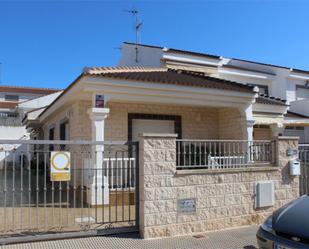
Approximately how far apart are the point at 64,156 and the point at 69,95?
5131 millimetres

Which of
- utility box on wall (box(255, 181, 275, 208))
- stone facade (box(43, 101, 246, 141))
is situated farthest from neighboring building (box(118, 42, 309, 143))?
utility box on wall (box(255, 181, 275, 208))

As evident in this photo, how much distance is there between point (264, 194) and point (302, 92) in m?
17.7

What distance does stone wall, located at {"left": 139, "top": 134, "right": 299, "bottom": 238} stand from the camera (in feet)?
21.2

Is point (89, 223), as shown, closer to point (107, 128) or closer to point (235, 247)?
point (235, 247)

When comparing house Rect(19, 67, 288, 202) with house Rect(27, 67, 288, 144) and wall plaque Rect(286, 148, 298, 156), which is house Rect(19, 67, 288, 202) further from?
wall plaque Rect(286, 148, 298, 156)

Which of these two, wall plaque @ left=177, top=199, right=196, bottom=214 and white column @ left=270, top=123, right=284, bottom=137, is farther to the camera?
white column @ left=270, top=123, right=284, bottom=137

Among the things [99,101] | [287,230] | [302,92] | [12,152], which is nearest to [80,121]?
[99,101]

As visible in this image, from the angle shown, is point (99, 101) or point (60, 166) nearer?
point (60, 166)

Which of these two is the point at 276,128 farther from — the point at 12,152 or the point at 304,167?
the point at 12,152

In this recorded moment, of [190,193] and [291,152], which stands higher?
[291,152]

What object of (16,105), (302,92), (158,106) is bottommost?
(158,106)

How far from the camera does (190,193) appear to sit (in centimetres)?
683

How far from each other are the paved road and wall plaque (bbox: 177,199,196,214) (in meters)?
0.48

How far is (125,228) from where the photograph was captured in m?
6.59
